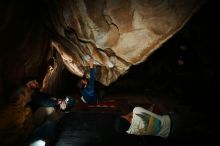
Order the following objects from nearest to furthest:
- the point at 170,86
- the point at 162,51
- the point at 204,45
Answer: the point at 204,45 → the point at 170,86 → the point at 162,51

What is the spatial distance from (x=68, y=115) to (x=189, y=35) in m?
5.64

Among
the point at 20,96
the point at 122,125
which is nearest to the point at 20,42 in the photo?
the point at 20,96

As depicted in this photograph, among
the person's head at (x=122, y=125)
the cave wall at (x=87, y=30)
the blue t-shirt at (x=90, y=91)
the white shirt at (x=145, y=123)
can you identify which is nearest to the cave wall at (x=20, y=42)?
the cave wall at (x=87, y=30)

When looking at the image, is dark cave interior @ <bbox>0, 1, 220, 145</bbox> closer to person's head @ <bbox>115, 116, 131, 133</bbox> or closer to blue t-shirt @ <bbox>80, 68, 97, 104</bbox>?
person's head @ <bbox>115, 116, 131, 133</bbox>

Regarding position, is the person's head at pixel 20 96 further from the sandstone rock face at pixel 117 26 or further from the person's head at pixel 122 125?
the person's head at pixel 122 125

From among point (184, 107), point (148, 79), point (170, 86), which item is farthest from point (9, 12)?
point (148, 79)

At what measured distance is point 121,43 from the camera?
6.97 metres

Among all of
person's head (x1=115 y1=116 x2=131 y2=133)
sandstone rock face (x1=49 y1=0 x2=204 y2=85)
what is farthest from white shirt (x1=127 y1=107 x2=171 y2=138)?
sandstone rock face (x1=49 y1=0 x2=204 y2=85)

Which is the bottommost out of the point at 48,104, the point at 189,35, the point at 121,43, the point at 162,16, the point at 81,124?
the point at 81,124

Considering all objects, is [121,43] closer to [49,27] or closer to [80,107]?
[49,27]

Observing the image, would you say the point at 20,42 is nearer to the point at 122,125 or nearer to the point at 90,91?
the point at 90,91

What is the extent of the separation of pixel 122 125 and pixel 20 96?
2780 mm

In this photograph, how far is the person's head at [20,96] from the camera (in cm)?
591

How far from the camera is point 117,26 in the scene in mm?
6746
